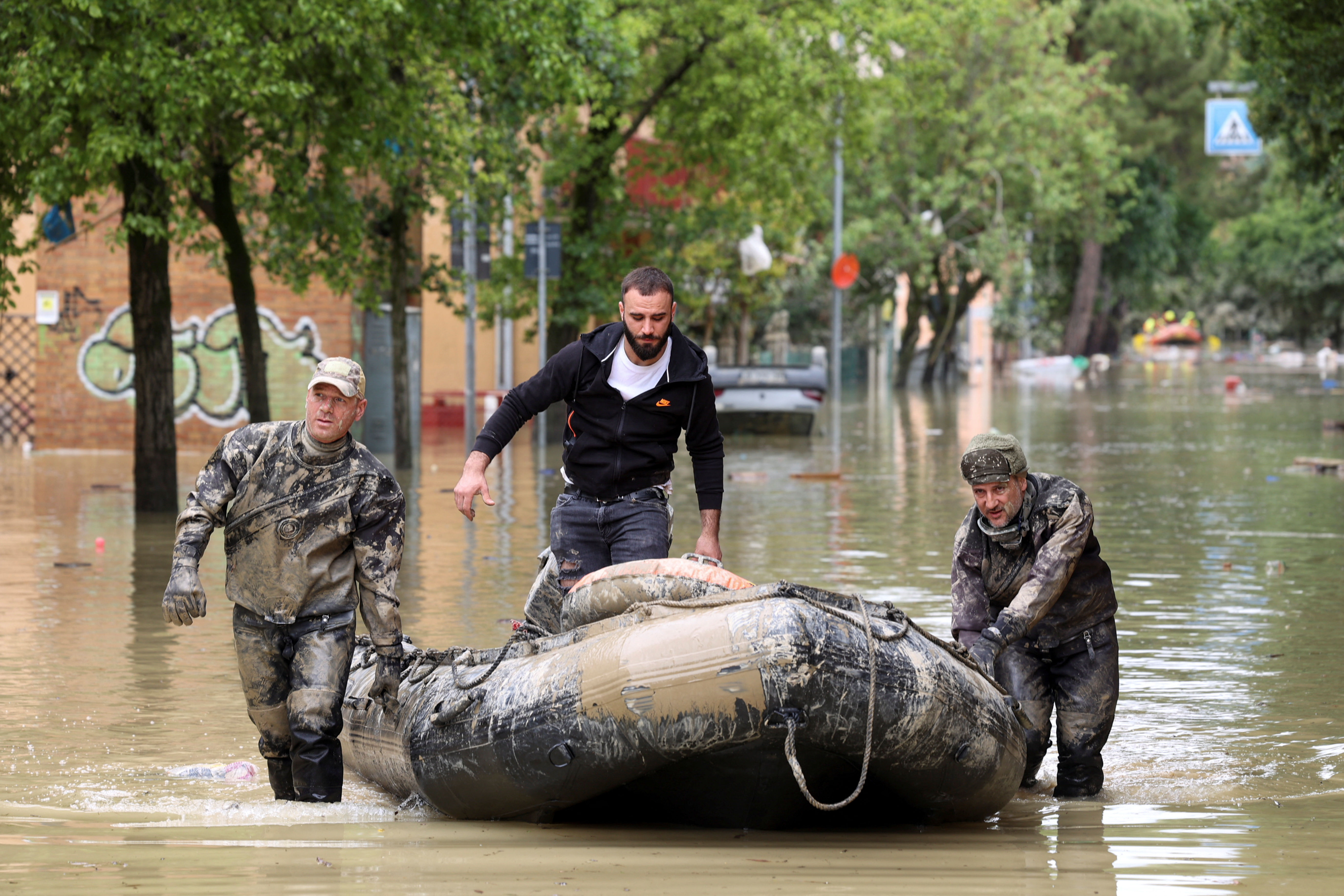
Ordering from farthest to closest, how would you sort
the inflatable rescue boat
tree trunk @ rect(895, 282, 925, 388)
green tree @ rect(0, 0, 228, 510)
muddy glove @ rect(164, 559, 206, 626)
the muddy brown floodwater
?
tree trunk @ rect(895, 282, 925, 388) < green tree @ rect(0, 0, 228, 510) < muddy glove @ rect(164, 559, 206, 626) < the inflatable rescue boat < the muddy brown floodwater

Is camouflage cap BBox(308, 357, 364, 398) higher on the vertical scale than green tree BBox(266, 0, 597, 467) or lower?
lower

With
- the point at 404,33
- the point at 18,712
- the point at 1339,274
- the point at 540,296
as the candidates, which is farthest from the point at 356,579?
the point at 1339,274

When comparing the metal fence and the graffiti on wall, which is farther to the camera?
the metal fence

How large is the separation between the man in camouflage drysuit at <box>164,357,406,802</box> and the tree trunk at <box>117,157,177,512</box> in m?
9.56

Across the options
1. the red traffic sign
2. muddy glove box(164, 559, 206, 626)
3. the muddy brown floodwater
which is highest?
the red traffic sign

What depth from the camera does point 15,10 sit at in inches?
511

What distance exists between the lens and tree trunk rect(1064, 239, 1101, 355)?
62.5 m

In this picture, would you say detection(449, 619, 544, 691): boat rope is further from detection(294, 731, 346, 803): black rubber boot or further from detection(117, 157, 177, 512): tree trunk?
detection(117, 157, 177, 512): tree trunk

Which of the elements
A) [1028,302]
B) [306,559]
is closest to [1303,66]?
[306,559]

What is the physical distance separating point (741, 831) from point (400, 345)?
56.2ft

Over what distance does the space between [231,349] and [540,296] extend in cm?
451

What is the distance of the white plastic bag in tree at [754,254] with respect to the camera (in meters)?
32.1

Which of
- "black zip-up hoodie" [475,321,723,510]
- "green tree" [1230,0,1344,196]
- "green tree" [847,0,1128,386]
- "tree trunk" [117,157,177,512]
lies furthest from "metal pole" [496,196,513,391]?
"black zip-up hoodie" [475,321,723,510]

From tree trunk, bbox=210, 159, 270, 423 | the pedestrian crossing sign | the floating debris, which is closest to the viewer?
the floating debris
